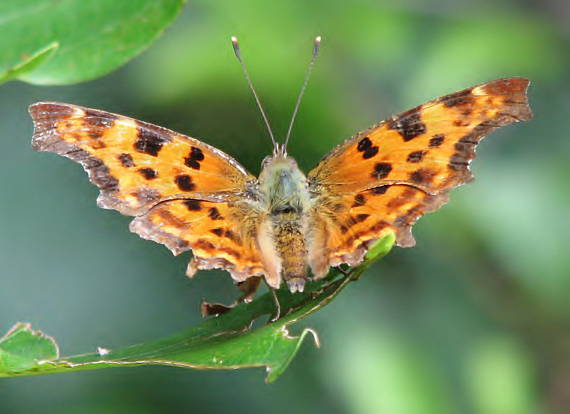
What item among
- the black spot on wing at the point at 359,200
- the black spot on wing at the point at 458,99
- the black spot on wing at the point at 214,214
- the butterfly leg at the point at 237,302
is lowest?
the butterfly leg at the point at 237,302

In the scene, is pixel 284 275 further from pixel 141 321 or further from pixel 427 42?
pixel 427 42

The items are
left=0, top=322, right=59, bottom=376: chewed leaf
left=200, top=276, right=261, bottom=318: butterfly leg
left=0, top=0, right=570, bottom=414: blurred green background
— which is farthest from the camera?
left=0, top=0, right=570, bottom=414: blurred green background

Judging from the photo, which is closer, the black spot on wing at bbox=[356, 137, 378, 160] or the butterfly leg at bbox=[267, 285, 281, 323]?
the butterfly leg at bbox=[267, 285, 281, 323]

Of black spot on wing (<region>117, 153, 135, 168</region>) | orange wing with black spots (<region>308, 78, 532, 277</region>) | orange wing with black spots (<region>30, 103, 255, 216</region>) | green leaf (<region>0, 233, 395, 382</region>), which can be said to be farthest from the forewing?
black spot on wing (<region>117, 153, 135, 168</region>)

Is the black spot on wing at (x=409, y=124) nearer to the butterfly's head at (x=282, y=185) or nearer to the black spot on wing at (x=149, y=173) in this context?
the butterfly's head at (x=282, y=185)

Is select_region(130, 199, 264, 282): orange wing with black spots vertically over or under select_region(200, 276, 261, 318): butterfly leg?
over

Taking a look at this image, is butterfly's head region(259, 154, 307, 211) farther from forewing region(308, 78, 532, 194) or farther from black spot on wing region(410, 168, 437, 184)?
black spot on wing region(410, 168, 437, 184)

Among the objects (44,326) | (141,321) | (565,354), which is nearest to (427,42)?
(565,354)

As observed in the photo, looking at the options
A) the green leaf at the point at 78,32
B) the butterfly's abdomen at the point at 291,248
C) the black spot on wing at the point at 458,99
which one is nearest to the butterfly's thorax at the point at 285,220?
the butterfly's abdomen at the point at 291,248
